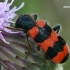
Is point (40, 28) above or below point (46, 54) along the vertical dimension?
above

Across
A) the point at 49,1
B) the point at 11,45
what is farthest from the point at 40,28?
the point at 49,1

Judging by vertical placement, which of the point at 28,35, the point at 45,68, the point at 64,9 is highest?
the point at 28,35

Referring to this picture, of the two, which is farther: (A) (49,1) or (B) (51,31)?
(A) (49,1)

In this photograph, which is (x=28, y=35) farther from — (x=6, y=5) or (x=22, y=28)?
(x=6, y=5)
